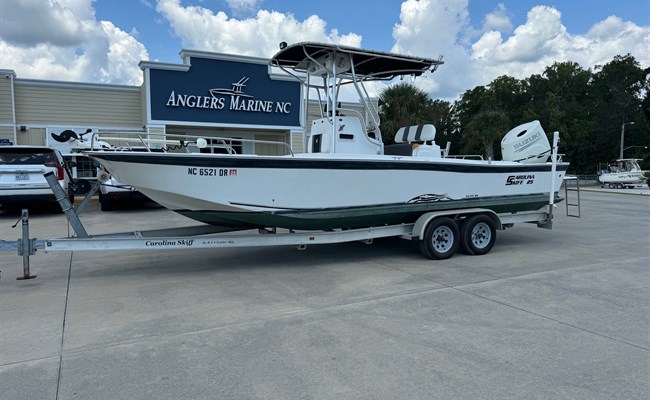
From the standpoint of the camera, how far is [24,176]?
11133mm

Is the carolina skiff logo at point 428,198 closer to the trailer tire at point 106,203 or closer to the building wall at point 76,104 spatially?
the trailer tire at point 106,203

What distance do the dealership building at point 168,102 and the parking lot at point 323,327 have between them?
444 inches

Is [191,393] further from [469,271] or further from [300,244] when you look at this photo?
[469,271]

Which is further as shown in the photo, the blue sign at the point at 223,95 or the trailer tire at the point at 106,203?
the blue sign at the point at 223,95

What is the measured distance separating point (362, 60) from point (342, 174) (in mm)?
2163

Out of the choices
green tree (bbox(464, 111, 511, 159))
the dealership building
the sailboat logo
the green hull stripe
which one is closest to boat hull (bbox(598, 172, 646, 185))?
green tree (bbox(464, 111, 511, 159))

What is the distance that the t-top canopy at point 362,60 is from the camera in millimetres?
6906

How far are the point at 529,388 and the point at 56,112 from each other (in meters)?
Result: 19.5

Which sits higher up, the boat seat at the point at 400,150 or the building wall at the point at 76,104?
the building wall at the point at 76,104

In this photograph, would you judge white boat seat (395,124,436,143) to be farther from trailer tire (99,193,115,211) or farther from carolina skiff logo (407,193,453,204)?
trailer tire (99,193,115,211)

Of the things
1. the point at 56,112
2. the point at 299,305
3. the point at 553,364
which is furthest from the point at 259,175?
the point at 56,112

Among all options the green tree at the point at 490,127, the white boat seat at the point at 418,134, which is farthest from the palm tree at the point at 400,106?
the white boat seat at the point at 418,134

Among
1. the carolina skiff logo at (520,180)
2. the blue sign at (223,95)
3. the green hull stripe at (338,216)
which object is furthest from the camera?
the blue sign at (223,95)

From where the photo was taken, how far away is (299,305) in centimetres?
492
